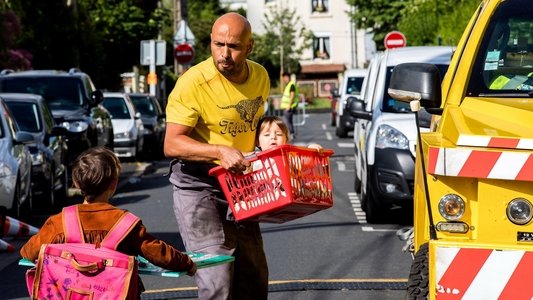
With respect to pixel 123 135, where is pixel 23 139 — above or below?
above

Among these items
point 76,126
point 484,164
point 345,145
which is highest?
point 484,164

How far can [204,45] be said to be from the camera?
81.6 m

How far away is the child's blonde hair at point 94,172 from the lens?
224 inches

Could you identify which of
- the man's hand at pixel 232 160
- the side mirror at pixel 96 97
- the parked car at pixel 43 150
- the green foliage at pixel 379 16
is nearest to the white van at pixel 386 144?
the parked car at pixel 43 150

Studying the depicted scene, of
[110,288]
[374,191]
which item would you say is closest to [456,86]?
[110,288]

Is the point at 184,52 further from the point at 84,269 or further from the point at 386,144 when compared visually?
the point at 84,269

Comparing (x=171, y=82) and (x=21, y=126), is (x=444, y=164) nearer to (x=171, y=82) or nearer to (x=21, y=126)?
(x=21, y=126)

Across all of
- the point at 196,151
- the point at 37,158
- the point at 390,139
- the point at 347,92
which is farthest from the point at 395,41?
the point at 196,151

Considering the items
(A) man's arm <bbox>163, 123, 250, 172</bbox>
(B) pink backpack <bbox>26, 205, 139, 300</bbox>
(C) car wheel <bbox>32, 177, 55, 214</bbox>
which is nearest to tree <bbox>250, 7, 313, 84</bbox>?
(C) car wheel <bbox>32, 177, 55, 214</bbox>

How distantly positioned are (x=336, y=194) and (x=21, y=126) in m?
4.47

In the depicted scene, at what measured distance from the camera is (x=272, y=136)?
6938 mm

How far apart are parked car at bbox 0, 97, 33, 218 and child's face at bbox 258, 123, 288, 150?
8.12 meters

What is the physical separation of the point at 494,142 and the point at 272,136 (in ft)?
4.33

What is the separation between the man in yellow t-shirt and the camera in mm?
6688
